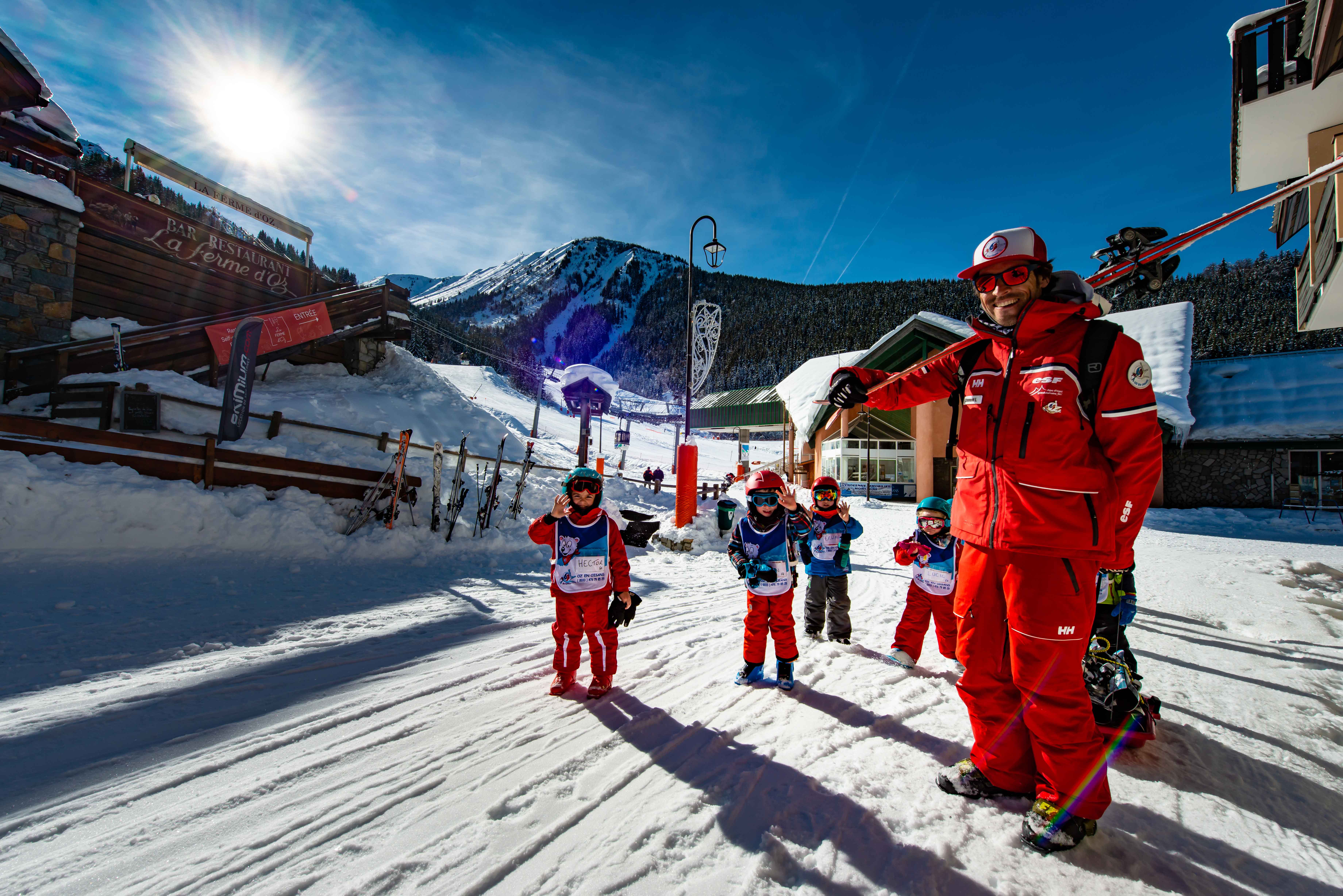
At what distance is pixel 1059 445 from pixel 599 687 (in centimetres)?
274

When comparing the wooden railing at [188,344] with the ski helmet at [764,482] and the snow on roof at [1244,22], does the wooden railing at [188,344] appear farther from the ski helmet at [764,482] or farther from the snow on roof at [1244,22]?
the snow on roof at [1244,22]

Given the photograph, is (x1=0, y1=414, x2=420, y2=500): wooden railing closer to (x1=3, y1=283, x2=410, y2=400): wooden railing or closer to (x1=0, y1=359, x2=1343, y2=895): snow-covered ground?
(x1=0, y1=359, x2=1343, y2=895): snow-covered ground

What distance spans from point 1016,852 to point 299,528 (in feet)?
26.7

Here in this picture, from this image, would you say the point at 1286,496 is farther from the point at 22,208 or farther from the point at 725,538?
the point at 22,208

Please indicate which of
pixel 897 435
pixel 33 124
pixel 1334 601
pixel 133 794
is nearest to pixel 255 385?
pixel 33 124

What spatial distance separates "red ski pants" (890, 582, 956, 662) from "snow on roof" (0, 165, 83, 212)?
14.6 m

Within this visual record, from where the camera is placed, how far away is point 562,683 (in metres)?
3.24

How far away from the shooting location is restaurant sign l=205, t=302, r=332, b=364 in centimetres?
1132

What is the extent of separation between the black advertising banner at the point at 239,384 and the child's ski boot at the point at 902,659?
960 centimetres

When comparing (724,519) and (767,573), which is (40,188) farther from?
(767,573)

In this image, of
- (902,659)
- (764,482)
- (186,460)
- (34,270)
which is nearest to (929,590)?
(902,659)

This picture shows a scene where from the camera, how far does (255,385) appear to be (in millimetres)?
12344

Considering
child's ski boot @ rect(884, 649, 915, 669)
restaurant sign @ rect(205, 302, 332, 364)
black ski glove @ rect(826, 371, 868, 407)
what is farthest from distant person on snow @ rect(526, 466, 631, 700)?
restaurant sign @ rect(205, 302, 332, 364)

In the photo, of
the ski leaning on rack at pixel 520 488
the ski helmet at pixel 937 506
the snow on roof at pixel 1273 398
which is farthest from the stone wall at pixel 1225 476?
the ski leaning on rack at pixel 520 488
